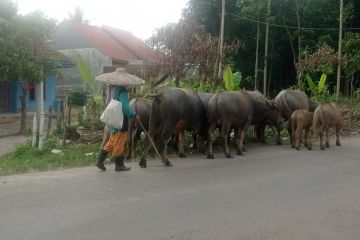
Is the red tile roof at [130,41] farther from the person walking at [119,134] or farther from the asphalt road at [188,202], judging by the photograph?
the asphalt road at [188,202]

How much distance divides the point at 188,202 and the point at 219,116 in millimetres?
4349

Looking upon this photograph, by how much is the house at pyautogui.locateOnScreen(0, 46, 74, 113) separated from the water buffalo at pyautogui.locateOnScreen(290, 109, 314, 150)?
11.6 metres

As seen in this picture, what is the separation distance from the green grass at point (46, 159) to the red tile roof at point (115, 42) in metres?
18.9

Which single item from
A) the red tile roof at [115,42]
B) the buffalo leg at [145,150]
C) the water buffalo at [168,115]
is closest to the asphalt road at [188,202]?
the buffalo leg at [145,150]

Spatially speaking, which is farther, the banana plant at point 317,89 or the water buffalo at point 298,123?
the banana plant at point 317,89

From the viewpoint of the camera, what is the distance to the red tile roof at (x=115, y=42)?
3428 centimetres

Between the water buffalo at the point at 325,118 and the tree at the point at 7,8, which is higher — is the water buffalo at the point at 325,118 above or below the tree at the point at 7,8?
below

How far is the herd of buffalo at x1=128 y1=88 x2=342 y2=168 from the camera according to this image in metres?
10.0

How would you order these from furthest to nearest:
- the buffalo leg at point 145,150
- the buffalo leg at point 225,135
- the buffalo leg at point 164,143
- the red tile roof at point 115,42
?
the red tile roof at point 115,42 < the buffalo leg at point 225,135 < the buffalo leg at point 164,143 < the buffalo leg at point 145,150

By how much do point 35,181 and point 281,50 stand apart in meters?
33.1

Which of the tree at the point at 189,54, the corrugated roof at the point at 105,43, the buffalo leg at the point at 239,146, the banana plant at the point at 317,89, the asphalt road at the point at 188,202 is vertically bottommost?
the asphalt road at the point at 188,202

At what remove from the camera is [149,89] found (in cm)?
1502

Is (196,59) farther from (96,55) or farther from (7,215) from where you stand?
(96,55)

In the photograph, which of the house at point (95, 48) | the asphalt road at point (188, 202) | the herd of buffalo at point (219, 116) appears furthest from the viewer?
the house at point (95, 48)
